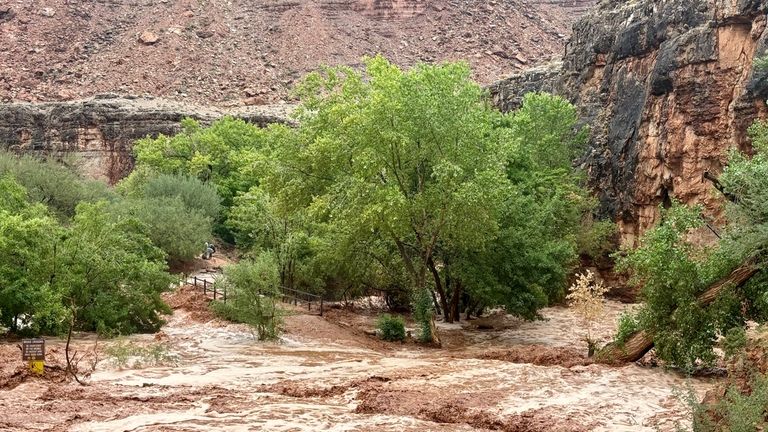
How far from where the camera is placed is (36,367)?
12.2m

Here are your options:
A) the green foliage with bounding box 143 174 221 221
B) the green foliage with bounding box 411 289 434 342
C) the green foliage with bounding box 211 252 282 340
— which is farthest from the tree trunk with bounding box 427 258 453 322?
the green foliage with bounding box 143 174 221 221

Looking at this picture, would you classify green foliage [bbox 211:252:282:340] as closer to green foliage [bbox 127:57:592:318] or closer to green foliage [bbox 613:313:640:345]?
green foliage [bbox 127:57:592:318]

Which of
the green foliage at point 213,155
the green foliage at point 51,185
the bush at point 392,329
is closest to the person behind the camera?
the bush at point 392,329

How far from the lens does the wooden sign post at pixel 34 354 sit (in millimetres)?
12102

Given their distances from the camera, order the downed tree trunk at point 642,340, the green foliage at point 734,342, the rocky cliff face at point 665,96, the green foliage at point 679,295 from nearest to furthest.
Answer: the green foliage at point 734,342 → the downed tree trunk at point 642,340 → the green foliage at point 679,295 → the rocky cliff face at point 665,96

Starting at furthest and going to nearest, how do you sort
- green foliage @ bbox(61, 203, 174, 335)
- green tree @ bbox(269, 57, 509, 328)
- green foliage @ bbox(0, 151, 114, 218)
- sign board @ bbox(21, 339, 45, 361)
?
1. green foliage @ bbox(0, 151, 114, 218)
2. green tree @ bbox(269, 57, 509, 328)
3. green foliage @ bbox(61, 203, 174, 335)
4. sign board @ bbox(21, 339, 45, 361)

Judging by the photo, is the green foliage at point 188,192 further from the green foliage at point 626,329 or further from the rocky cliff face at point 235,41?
the rocky cliff face at point 235,41

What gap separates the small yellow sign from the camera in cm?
1221

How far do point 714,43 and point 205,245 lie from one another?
2610cm

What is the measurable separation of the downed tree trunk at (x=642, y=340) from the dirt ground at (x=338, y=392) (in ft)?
2.05

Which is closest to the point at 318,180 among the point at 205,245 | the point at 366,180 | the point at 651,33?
the point at 366,180

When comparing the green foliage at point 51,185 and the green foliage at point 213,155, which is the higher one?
the green foliage at point 213,155

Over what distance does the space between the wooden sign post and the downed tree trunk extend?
1099 centimetres

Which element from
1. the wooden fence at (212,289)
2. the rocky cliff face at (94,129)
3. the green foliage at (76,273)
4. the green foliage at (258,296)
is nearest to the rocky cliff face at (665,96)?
the green foliage at (258,296)
